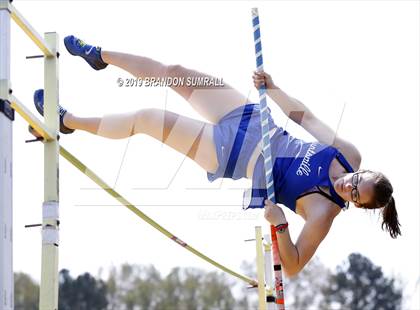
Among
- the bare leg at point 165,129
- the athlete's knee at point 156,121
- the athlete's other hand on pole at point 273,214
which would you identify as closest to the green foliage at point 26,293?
the bare leg at point 165,129

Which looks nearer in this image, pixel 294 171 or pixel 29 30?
pixel 29 30

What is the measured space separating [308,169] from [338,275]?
83.7 feet

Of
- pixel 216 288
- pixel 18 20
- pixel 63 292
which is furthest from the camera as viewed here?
pixel 63 292

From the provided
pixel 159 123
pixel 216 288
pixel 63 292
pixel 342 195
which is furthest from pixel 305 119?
pixel 63 292

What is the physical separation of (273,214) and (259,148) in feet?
1.32

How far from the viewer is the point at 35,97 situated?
3926 mm

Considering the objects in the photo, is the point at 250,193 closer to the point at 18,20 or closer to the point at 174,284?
the point at 18,20

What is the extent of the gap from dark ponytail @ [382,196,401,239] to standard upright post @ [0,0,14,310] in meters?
1.89

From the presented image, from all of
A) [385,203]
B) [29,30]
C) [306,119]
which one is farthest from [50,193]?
[385,203]

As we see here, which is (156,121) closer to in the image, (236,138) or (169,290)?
(236,138)

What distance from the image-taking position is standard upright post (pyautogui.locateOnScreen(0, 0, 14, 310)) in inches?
104

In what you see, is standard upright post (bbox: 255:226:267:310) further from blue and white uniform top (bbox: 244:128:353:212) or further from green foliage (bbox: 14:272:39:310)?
green foliage (bbox: 14:272:39:310)

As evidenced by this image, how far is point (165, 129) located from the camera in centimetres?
370

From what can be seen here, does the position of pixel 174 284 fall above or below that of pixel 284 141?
above
